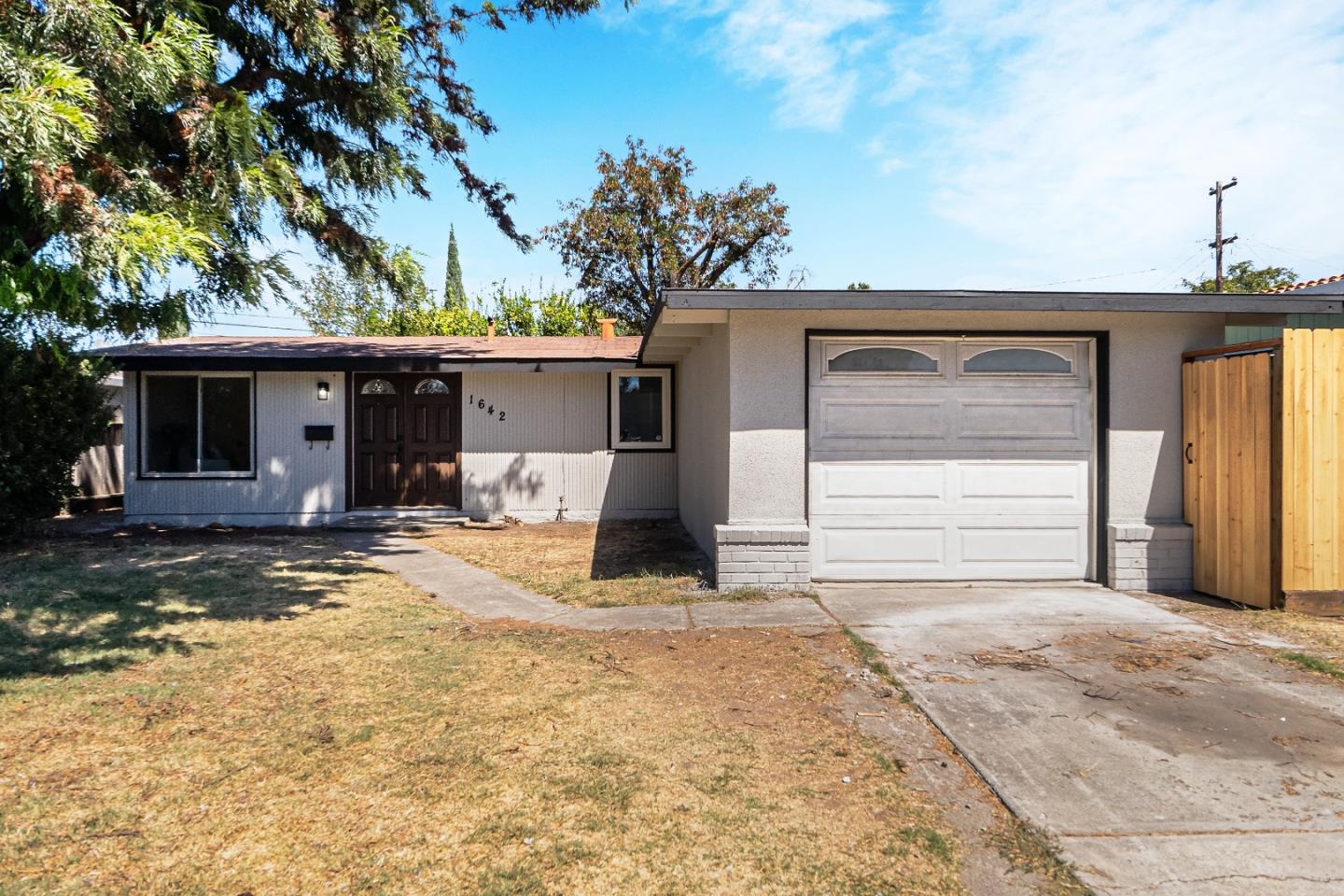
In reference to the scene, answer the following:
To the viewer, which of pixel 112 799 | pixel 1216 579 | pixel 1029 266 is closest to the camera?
pixel 112 799

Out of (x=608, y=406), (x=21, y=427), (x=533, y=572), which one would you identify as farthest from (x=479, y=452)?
(x=21, y=427)

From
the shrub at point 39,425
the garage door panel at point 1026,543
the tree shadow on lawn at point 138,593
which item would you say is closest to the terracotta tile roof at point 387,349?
the shrub at point 39,425

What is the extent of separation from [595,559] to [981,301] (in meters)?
5.14

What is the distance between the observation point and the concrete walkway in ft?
18.3

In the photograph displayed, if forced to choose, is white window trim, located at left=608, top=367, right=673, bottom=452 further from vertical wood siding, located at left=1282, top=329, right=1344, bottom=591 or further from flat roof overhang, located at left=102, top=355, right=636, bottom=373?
vertical wood siding, located at left=1282, top=329, right=1344, bottom=591

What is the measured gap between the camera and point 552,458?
12.1 meters

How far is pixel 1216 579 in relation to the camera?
627cm

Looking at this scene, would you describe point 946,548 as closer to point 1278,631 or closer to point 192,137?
point 1278,631

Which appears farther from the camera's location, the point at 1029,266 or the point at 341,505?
the point at 1029,266

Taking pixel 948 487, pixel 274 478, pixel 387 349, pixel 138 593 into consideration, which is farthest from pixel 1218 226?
pixel 138 593

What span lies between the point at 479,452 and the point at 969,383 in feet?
26.7

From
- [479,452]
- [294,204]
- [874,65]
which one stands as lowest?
[479,452]

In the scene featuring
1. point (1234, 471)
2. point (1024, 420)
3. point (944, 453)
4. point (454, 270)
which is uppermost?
point (454, 270)

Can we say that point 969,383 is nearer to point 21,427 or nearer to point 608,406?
point 608,406
